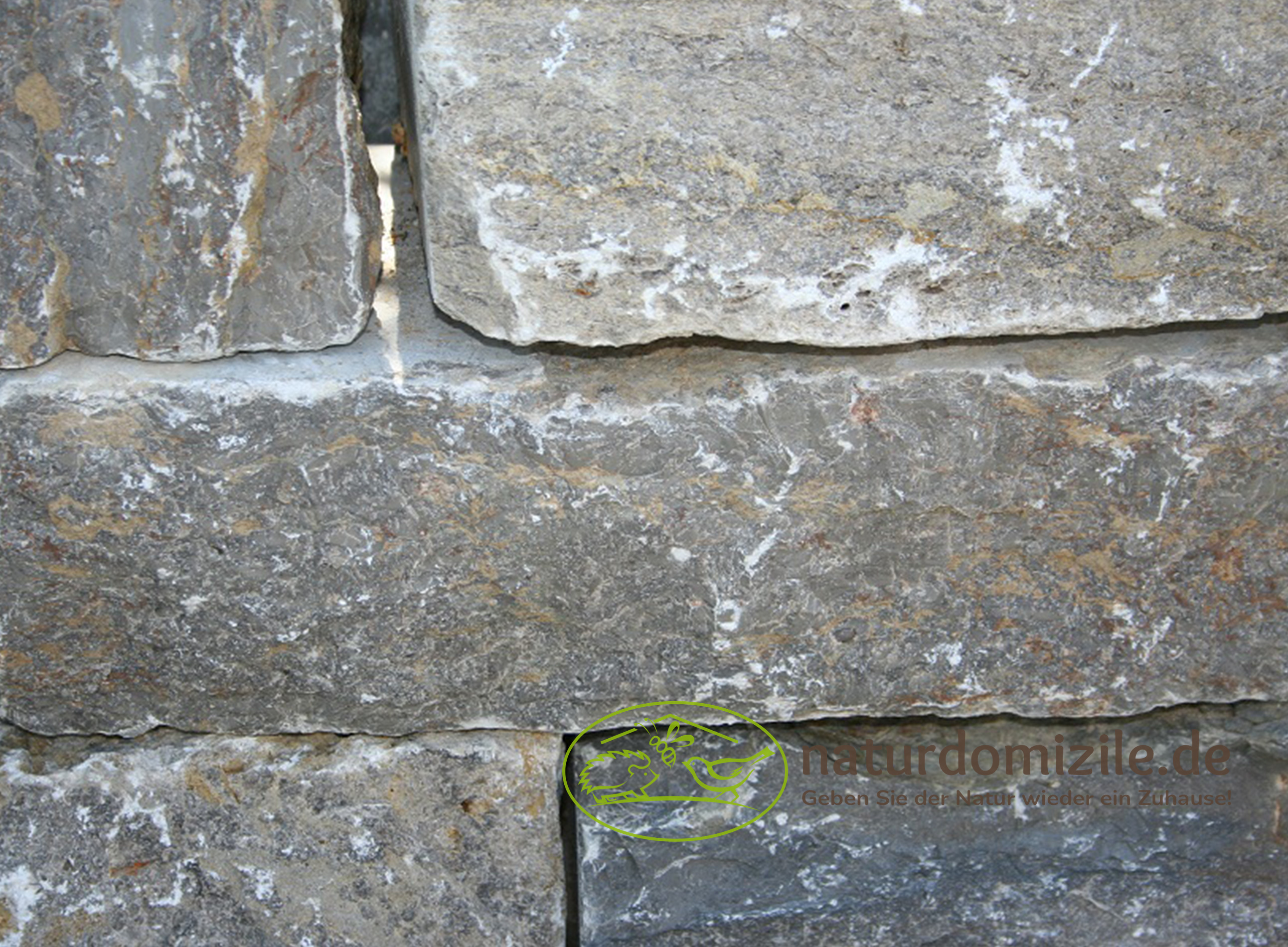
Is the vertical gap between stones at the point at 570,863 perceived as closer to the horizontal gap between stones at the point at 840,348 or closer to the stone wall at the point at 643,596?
the stone wall at the point at 643,596

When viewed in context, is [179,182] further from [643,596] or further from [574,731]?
[574,731]

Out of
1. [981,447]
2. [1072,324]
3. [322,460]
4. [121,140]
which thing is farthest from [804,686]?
[121,140]

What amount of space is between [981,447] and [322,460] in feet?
2.37

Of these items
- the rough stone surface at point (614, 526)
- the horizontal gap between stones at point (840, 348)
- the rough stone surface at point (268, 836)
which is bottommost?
the rough stone surface at point (268, 836)

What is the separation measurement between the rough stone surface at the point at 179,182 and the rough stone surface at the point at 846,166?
0.11 metres

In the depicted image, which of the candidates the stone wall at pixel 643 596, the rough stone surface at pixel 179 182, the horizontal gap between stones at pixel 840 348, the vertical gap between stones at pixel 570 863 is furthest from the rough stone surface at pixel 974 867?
the rough stone surface at pixel 179 182

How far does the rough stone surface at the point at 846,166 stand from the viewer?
1.22 metres

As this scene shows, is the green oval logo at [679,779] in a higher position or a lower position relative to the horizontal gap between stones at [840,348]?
lower

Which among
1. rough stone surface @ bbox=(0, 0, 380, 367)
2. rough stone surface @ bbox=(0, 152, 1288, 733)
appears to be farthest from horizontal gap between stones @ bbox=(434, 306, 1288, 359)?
rough stone surface @ bbox=(0, 0, 380, 367)

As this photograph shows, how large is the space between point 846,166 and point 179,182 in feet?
2.17

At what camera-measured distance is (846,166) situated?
127 cm

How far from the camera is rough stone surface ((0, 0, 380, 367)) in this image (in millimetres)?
1215

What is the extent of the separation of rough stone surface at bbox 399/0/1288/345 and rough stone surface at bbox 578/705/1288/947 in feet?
2.07

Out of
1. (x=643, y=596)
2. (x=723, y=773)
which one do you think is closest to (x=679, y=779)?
(x=723, y=773)
